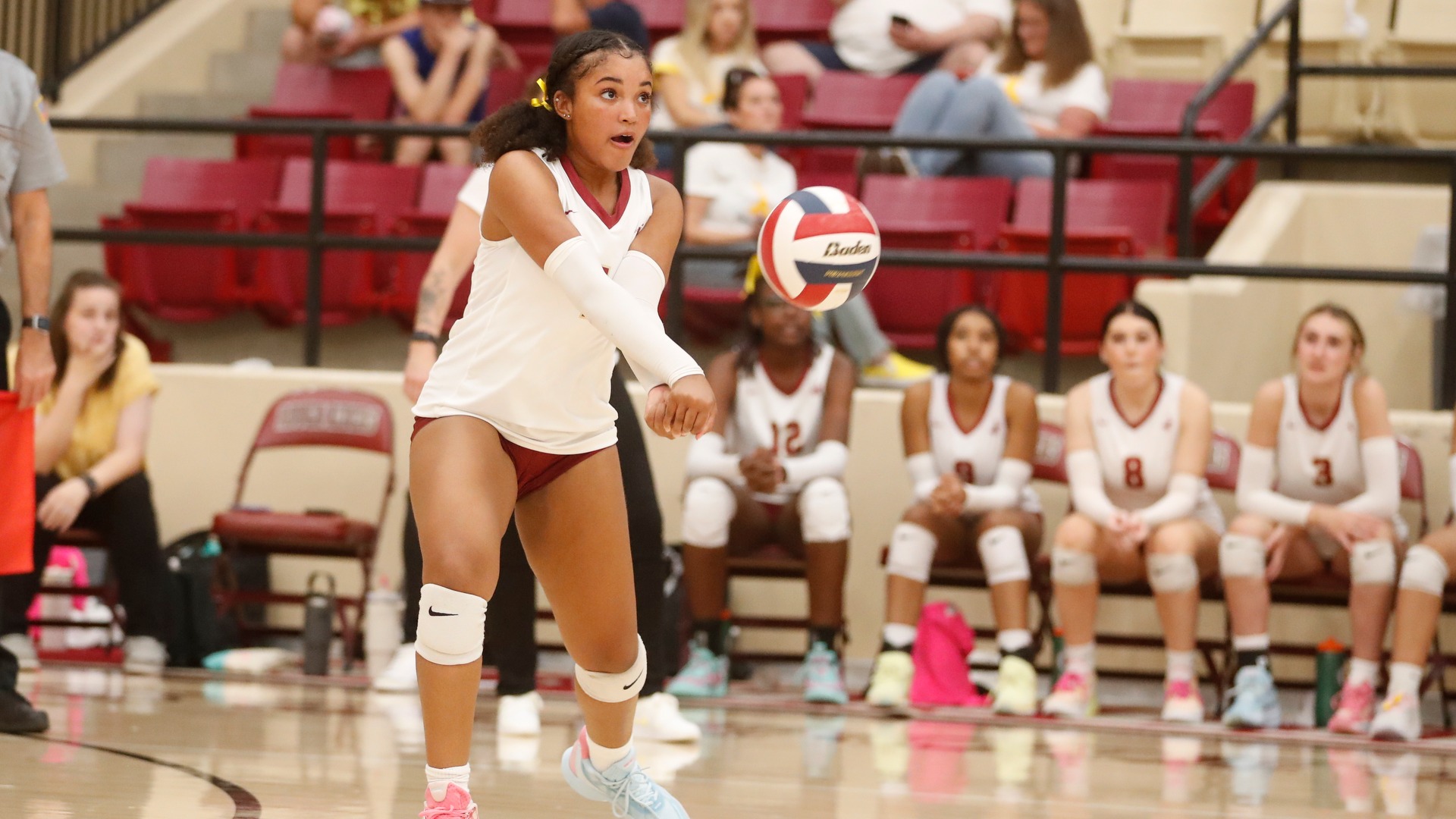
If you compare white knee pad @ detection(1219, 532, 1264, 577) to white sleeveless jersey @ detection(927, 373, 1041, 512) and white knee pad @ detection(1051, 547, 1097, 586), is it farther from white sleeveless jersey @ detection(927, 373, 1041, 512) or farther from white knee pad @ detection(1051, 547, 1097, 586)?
white sleeveless jersey @ detection(927, 373, 1041, 512)

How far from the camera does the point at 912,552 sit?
21.9 ft

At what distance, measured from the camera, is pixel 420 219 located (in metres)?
8.32

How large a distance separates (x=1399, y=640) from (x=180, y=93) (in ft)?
24.4

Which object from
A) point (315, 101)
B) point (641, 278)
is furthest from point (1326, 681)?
point (315, 101)

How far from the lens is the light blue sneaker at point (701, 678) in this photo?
21.9 feet

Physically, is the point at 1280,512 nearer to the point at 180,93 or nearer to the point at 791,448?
the point at 791,448

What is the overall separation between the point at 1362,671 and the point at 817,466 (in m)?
1.99

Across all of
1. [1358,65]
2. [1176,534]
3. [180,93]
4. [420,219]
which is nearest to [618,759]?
[1176,534]

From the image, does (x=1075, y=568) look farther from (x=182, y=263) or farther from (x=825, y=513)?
(x=182, y=263)

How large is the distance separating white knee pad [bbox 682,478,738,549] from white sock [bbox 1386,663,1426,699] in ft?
7.61

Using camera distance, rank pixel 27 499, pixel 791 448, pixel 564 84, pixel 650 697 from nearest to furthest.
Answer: pixel 564 84 < pixel 27 499 < pixel 650 697 < pixel 791 448

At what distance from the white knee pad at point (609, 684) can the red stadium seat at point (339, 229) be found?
479 cm

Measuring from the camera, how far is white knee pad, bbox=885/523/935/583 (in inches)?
262

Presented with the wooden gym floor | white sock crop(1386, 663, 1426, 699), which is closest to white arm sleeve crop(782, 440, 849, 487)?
the wooden gym floor
